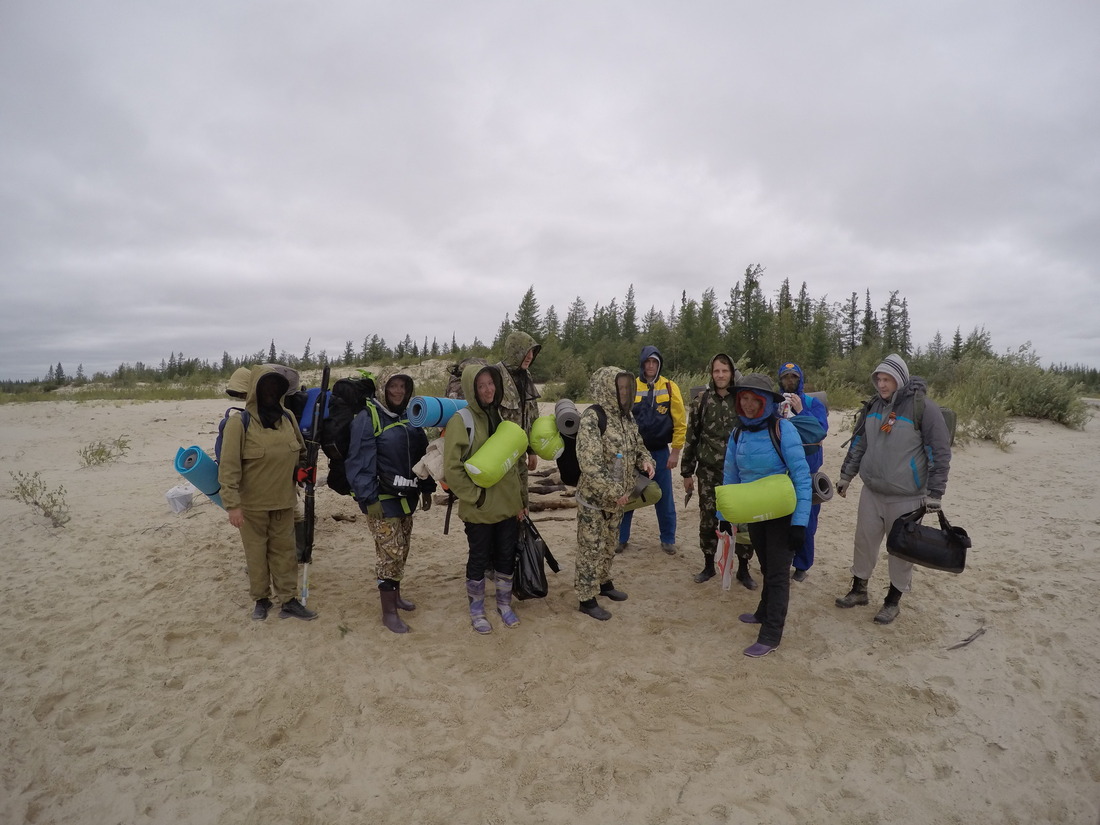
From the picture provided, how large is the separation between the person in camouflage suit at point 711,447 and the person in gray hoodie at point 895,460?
3.40 feet

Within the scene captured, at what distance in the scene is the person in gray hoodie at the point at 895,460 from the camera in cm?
417

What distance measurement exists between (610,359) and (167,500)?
78.3 ft

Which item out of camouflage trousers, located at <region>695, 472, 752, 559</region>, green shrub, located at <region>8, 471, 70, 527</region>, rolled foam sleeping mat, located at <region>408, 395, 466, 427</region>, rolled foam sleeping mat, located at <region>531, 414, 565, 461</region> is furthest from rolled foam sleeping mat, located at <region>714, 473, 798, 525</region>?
green shrub, located at <region>8, 471, 70, 527</region>

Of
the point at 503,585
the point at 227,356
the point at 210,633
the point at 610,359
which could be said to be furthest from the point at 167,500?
the point at 227,356

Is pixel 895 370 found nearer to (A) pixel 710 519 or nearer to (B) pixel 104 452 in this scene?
(A) pixel 710 519

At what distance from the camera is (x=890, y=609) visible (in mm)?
4551

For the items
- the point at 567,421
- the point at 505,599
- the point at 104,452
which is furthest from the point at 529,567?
the point at 104,452

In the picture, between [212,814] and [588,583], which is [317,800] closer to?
[212,814]

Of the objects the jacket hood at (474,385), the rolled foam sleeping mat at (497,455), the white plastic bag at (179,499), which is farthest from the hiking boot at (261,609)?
the white plastic bag at (179,499)

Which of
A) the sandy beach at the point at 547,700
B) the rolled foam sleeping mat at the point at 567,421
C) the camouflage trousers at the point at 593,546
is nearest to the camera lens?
the sandy beach at the point at 547,700

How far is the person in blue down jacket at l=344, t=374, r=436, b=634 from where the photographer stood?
429 centimetres

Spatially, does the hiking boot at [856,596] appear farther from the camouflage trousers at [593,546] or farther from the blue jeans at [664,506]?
Answer: the camouflage trousers at [593,546]

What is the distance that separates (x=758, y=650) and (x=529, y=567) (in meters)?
1.90

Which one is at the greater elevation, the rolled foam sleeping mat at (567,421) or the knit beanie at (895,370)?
the knit beanie at (895,370)
